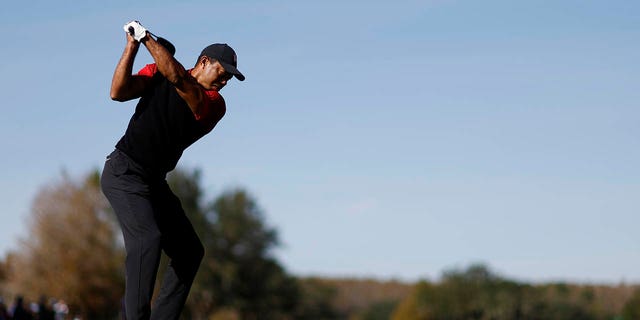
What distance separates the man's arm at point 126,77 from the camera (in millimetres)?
7449

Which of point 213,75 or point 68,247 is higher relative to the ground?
point 68,247

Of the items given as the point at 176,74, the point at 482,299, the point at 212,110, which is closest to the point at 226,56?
the point at 212,110

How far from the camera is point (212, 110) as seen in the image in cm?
822

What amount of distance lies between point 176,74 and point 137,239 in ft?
4.90

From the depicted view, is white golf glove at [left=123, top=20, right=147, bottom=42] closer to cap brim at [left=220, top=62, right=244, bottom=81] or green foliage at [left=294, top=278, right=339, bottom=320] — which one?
cap brim at [left=220, top=62, right=244, bottom=81]

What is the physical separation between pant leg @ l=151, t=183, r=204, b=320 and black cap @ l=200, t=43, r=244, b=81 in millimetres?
1226

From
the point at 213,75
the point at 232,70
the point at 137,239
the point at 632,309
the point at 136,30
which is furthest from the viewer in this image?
the point at 632,309

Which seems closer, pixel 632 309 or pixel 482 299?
pixel 632 309

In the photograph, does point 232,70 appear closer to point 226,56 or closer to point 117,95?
point 226,56

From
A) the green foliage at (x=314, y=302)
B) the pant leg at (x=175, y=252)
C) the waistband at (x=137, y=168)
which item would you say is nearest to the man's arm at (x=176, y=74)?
the waistband at (x=137, y=168)

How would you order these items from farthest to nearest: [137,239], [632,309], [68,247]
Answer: [632,309] < [68,247] < [137,239]

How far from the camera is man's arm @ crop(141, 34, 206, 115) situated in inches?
296

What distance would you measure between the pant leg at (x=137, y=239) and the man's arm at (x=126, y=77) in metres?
0.67

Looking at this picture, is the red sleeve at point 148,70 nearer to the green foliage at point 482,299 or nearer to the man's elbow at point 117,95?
the man's elbow at point 117,95
